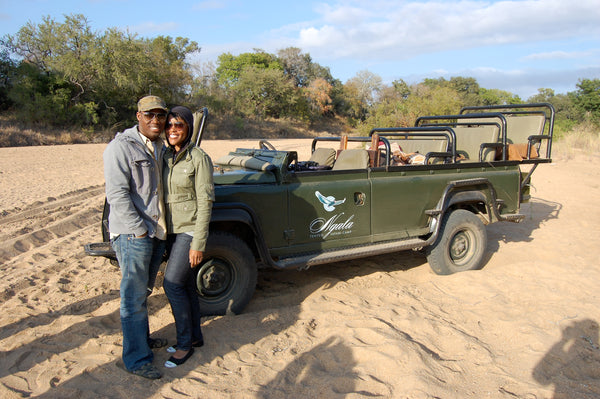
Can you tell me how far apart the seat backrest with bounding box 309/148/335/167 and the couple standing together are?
2686 millimetres

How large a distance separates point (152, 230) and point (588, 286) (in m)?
5.28

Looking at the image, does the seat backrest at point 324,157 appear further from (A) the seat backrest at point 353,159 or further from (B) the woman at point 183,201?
(B) the woman at point 183,201

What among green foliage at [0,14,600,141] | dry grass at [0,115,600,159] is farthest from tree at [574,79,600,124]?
dry grass at [0,115,600,159]

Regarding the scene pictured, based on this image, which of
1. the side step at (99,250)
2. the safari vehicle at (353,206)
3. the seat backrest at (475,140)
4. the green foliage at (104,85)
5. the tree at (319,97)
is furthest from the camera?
the tree at (319,97)

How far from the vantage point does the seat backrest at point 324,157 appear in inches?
226

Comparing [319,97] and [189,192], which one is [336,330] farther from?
[319,97]

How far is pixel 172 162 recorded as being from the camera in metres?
3.30

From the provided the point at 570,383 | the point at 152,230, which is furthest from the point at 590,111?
the point at 152,230

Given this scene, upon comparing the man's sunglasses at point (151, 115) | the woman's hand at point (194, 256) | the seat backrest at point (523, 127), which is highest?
the man's sunglasses at point (151, 115)

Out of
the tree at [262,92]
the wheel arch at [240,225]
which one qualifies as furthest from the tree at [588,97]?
the wheel arch at [240,225]

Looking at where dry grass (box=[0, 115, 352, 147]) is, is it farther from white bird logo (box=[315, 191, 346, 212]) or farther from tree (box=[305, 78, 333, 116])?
white bird logo (box=[315, 191, 346, 212])

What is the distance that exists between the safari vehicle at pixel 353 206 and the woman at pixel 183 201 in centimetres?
62

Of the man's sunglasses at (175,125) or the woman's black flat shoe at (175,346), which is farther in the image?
the woman's black flat shoe at (175,346)

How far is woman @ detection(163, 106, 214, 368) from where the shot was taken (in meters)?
3.21
